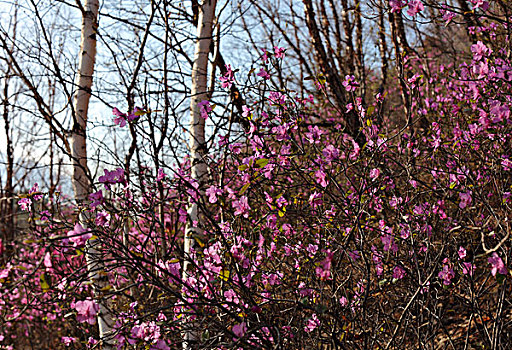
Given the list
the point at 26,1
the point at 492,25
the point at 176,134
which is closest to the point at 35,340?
the point at 176,134

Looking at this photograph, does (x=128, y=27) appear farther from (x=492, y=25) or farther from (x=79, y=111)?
(x=492, y=25)

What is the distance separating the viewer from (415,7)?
2.39 m

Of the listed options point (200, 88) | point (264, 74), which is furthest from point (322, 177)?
point (200, 88)

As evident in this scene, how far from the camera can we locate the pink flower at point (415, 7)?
93.3 inches

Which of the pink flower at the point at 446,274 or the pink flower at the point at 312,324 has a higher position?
the pink flower at the point at 446,274

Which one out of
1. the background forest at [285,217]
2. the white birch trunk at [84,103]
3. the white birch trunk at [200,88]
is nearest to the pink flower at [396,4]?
the background forest at [285,217]

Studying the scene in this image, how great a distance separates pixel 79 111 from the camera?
335cm

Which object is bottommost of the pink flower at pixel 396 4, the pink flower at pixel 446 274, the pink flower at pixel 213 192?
the pink flower at pixel 446 274

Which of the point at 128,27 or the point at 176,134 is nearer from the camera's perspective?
the point at 176,134

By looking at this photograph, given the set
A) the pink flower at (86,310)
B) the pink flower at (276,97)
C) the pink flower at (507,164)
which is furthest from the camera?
the pink flower at (276,97)

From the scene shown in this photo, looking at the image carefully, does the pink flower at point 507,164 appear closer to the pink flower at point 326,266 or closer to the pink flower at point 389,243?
the pink flower at point 389,243

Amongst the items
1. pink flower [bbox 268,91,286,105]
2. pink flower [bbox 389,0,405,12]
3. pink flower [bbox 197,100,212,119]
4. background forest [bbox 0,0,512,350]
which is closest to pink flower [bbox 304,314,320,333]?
background forest [bbox 0,0,512,350]

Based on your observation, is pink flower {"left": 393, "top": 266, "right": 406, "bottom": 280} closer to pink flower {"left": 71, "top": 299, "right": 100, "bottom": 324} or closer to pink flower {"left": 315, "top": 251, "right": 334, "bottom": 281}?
pink flower {"left": 315, "top": 251, "right": 334, "bottom": 281}

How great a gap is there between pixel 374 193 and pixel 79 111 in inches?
94.0
